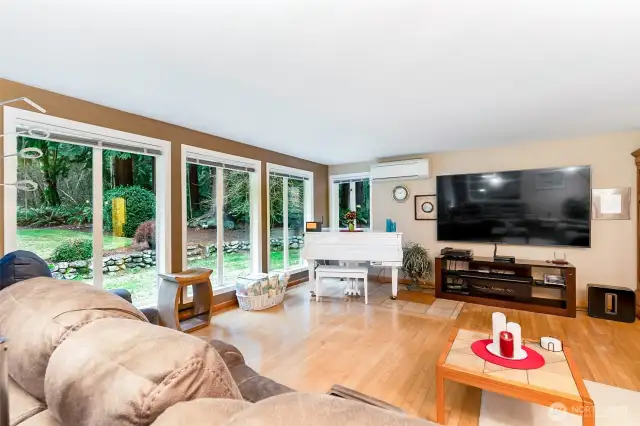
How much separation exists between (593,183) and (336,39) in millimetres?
4077

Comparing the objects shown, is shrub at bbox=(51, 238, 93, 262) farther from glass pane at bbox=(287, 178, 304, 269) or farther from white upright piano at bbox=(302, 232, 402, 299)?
glass pane at bbox=(287, 178, 304, 269)

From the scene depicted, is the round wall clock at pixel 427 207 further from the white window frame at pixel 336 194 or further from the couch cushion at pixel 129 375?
the couch cushion at pixel 129 375

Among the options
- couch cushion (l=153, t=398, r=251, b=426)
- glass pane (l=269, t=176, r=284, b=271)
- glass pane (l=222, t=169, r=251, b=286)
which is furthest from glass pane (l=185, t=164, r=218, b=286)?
couch cushion (l=153, t=398, r=251, b=426)

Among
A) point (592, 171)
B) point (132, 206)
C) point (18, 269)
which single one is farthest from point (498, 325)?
point (132, 206)

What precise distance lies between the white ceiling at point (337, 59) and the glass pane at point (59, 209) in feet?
1.86

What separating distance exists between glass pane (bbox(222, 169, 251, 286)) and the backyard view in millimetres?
14

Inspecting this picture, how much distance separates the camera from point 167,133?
11.0ft

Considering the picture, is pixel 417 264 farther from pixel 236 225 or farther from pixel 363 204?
pixel 236 225

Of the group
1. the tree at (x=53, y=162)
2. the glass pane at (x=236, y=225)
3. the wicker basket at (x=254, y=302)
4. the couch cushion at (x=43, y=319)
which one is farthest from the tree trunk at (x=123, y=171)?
the couch cushion at (x=43, y=319)

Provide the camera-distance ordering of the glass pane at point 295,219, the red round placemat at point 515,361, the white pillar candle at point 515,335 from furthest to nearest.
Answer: the glass pane at point 295,219 < the white pillar candle at point 515,335 < the red round placemat at point 515,361

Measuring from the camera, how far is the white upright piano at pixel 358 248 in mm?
4312

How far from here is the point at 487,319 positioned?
11.7ft

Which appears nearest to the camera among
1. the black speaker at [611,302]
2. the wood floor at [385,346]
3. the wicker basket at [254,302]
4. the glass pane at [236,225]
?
the wood floor at [385,346]

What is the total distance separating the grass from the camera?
100 inches
